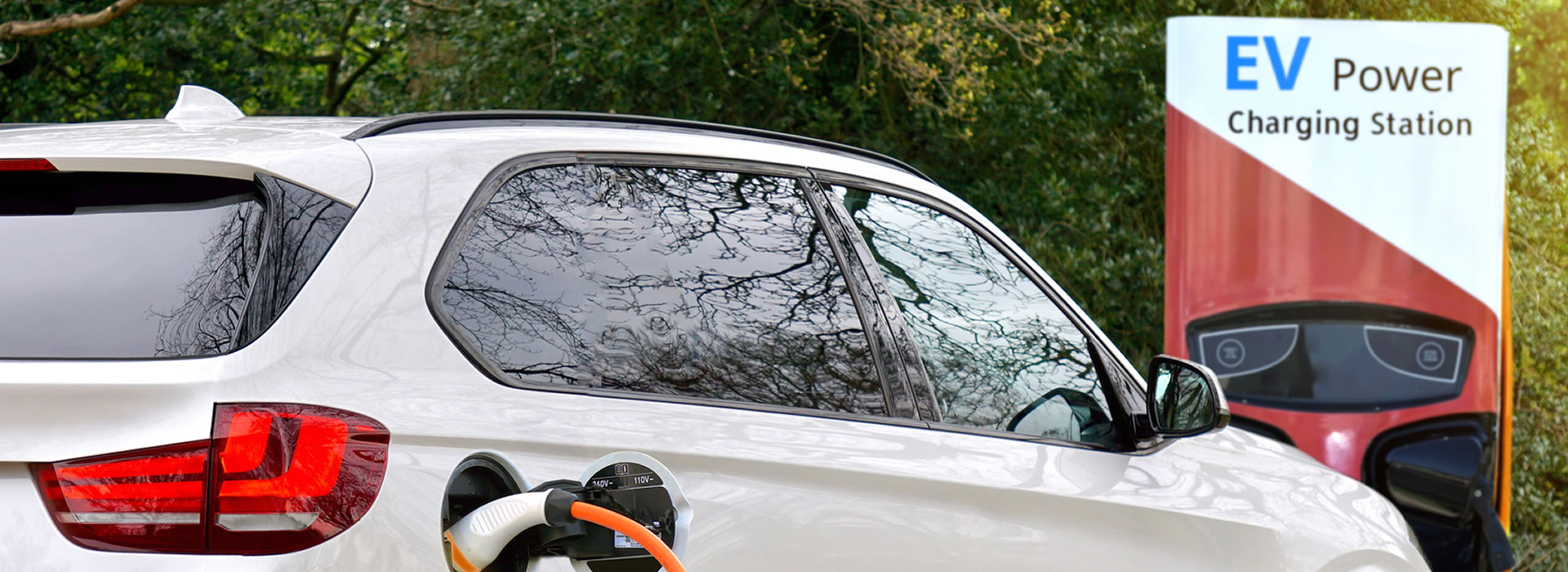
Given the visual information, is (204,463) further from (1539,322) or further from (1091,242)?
Answer: (1539,322)

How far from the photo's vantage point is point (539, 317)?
1.91 metres

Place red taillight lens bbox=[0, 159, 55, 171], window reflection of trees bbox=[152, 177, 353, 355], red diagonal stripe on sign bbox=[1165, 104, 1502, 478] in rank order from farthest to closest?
red diagonal stripe on sign bbox=[1165, 104, 1502, 478], red taillight lens bbox=[0, 159, 55, 171], window reflection of trees bbox=[152, 177, 353, 355]

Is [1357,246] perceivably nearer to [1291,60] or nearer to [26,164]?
[1291,60]

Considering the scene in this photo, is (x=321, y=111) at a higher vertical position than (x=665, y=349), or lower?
higher

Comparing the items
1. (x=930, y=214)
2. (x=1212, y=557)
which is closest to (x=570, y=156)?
(x=930, y=214)

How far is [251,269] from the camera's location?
66.4 inches

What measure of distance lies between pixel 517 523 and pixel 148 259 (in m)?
0.62

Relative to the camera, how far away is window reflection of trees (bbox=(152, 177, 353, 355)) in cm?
164

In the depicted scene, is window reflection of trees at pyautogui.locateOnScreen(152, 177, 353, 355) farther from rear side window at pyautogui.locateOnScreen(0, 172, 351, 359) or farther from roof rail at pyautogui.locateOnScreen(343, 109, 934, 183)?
roof rail at pyautogui.locateOnScreen(343, 109, 934, 183)

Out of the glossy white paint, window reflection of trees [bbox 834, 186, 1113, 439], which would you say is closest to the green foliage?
window reflection of trees [bbox 834, 186, 1113, 439]

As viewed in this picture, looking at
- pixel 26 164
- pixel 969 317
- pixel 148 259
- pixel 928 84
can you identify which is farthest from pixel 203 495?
pixel 928 84

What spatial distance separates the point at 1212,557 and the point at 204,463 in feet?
6.14

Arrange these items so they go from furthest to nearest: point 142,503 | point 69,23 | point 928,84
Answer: point 928,84 → point 69,23 → point 142,503

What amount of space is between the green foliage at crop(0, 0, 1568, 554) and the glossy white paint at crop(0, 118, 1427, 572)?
5.95 m
